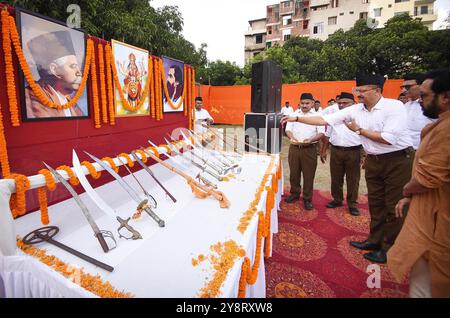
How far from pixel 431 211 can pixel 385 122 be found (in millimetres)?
1304

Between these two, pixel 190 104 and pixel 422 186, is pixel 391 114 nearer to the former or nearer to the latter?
pixel 422 186

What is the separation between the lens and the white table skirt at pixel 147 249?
0.96 m

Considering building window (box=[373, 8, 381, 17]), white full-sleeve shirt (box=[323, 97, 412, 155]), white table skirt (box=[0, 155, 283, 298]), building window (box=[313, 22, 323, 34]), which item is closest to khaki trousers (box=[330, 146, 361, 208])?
white full-sleeve shirt (box=[323, 97, 412, 155])

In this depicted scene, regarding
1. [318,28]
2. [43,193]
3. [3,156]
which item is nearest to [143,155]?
[43,193]

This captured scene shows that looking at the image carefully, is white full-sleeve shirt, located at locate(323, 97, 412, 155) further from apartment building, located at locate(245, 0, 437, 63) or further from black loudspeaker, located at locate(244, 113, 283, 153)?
apartment building, located at locate(245, 0, 437, 63)

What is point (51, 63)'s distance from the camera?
146cm

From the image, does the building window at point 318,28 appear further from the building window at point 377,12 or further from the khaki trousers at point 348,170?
the khaki trousers at point 348,170

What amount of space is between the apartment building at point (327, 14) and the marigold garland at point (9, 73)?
33.2m

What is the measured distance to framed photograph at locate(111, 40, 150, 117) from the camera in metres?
1.98

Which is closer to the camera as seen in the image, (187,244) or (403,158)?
(187,244)
